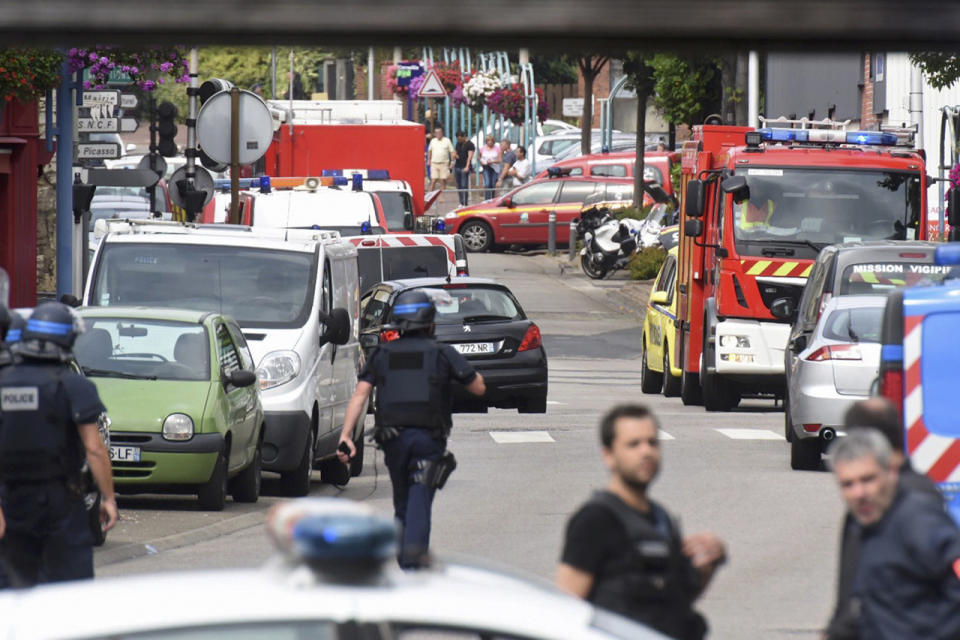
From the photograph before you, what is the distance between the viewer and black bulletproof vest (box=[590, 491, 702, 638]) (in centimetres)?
614

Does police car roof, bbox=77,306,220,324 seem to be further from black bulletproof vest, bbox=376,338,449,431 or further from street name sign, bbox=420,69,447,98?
street name sign, bbox=420,69,447,98

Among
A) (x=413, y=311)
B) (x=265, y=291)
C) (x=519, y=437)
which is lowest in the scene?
(x=519, y=437)

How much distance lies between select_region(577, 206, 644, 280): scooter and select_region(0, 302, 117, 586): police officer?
33572 millimetres

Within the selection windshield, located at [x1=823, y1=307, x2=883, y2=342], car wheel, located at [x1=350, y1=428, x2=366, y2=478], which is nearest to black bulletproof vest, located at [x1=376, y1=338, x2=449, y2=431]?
windshield, located at [x1=823, y1=307, x2=883, y2=342]

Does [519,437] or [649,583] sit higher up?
[649,583]

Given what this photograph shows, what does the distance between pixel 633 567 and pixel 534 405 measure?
1714cm

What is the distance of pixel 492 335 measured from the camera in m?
22.7

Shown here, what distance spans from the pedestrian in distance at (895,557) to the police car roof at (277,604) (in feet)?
6.50

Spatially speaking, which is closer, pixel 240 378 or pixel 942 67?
pixel 240 378

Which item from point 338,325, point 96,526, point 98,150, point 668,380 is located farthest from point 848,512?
point 98,150

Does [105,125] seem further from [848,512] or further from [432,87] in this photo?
[432,87]

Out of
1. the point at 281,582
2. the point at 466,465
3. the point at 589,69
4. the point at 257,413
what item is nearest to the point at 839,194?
the point at 466,465

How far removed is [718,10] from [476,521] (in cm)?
925

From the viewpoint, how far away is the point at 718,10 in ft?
17.6
